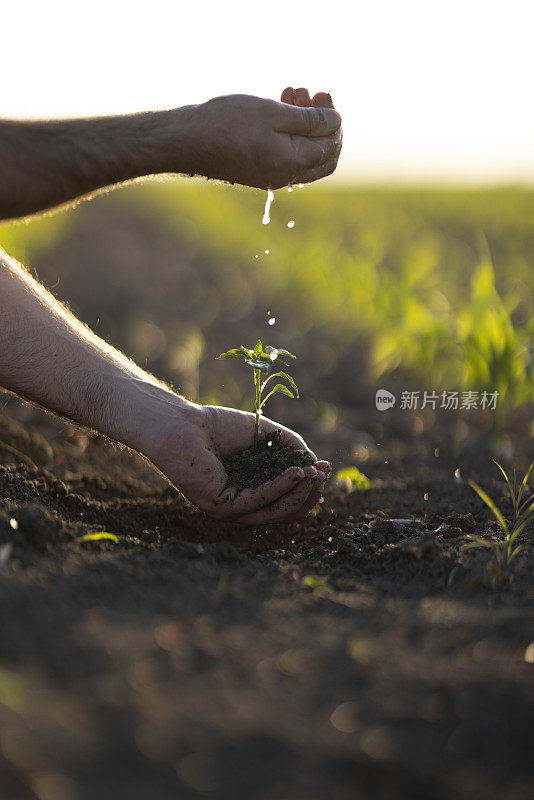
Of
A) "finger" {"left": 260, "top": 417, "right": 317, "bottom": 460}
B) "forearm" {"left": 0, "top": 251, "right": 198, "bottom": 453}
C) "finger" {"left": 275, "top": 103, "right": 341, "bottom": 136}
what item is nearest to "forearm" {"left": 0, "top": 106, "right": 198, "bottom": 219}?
"finger" {"left": 275, "top": 103, "right": 341, "bottom": 136}

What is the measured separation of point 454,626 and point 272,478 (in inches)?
33.9

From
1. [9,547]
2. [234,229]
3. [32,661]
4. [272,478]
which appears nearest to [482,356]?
[272,478]

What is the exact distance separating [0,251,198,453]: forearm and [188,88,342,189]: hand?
67cm

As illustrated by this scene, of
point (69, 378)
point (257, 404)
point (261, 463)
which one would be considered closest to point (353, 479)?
point (261, 463)

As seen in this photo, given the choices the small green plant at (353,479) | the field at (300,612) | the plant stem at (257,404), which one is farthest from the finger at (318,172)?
the small green plant at (353,479)

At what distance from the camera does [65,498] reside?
2260 mm

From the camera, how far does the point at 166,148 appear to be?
191 centimetres

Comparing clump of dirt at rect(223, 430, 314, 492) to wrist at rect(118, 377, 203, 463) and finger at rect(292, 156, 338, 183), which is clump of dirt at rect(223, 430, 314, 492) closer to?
wrist at rect(118, 377, 203, 463)

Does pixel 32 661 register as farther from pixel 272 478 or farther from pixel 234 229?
pixel 234 229

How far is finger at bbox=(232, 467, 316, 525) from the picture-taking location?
2.18 metres

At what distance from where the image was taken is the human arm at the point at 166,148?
1.78 meters

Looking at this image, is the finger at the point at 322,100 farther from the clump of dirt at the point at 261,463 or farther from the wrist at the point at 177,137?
the clump of dirt at the point at 261,463

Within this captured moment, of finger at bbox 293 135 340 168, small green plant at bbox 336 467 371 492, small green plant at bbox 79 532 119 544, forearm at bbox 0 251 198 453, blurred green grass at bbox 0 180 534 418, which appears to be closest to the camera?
small green plant at bbox 79 532 119 544

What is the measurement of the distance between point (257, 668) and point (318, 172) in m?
1.39
